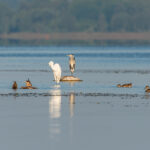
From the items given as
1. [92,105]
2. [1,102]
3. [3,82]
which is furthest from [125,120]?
[3,82]

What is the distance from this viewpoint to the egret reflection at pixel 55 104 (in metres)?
18.0

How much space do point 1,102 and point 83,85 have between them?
677 cm

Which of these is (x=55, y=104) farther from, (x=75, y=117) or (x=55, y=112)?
(x=75, y=117)

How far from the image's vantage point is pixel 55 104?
796 inches
